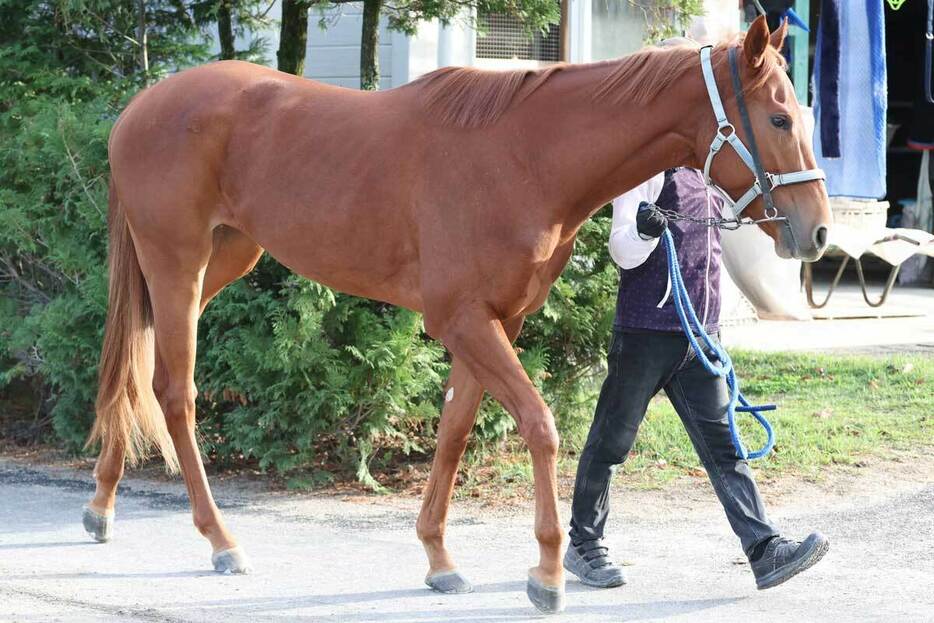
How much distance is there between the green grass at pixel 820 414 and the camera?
21.2 ft

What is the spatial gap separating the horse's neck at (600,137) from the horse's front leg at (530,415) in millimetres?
474

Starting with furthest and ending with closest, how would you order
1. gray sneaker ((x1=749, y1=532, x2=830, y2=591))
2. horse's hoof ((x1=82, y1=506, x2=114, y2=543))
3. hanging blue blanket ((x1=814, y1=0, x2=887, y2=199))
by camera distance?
hanging blue blanket ((x1=814, y1=0, x2=887, y2=199)) → horse's hoof ((x1=82, y1=506, x2=114, y2=543)) → gray sneaker ((x1=749, y1=532, x2=830, y2=591))

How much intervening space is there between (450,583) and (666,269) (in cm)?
138

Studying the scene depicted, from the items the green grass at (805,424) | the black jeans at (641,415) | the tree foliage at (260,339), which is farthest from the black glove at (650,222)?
the green grass at (805,424)

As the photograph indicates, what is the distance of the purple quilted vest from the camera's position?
4.36 meters

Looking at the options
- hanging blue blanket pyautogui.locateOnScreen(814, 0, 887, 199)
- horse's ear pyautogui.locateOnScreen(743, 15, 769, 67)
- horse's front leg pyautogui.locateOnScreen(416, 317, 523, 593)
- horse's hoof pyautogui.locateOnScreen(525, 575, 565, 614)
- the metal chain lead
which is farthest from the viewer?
hanging blue blanket pyautogui.locateOnScreen(814, 0, 887, 199)

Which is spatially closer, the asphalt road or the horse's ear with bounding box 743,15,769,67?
the horse's ear with bounding box 743,15,769,67

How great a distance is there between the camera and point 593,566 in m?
4.50

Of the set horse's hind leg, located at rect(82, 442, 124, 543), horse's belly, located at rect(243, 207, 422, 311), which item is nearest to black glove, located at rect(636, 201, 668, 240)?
horse's belly, located at rect(243, 207, 422, 311)

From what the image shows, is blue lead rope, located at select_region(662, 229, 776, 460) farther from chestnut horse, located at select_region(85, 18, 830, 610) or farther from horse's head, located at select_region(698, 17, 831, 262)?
horse's head, located at select_region(698, 17, 831, 262)

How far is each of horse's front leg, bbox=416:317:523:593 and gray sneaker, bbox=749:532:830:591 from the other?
1.04m

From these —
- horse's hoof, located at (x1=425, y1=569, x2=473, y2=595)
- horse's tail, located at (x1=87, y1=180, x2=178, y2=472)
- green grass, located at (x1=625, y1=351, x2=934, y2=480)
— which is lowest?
green grass, located at (x1=625, y1=351, x2=934, y2=480)

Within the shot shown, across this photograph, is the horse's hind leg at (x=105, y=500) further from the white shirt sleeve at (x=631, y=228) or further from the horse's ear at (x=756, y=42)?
the horse's ear at (x=756, y=42)

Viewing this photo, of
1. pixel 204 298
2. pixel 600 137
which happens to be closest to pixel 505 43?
pixel 204 298
